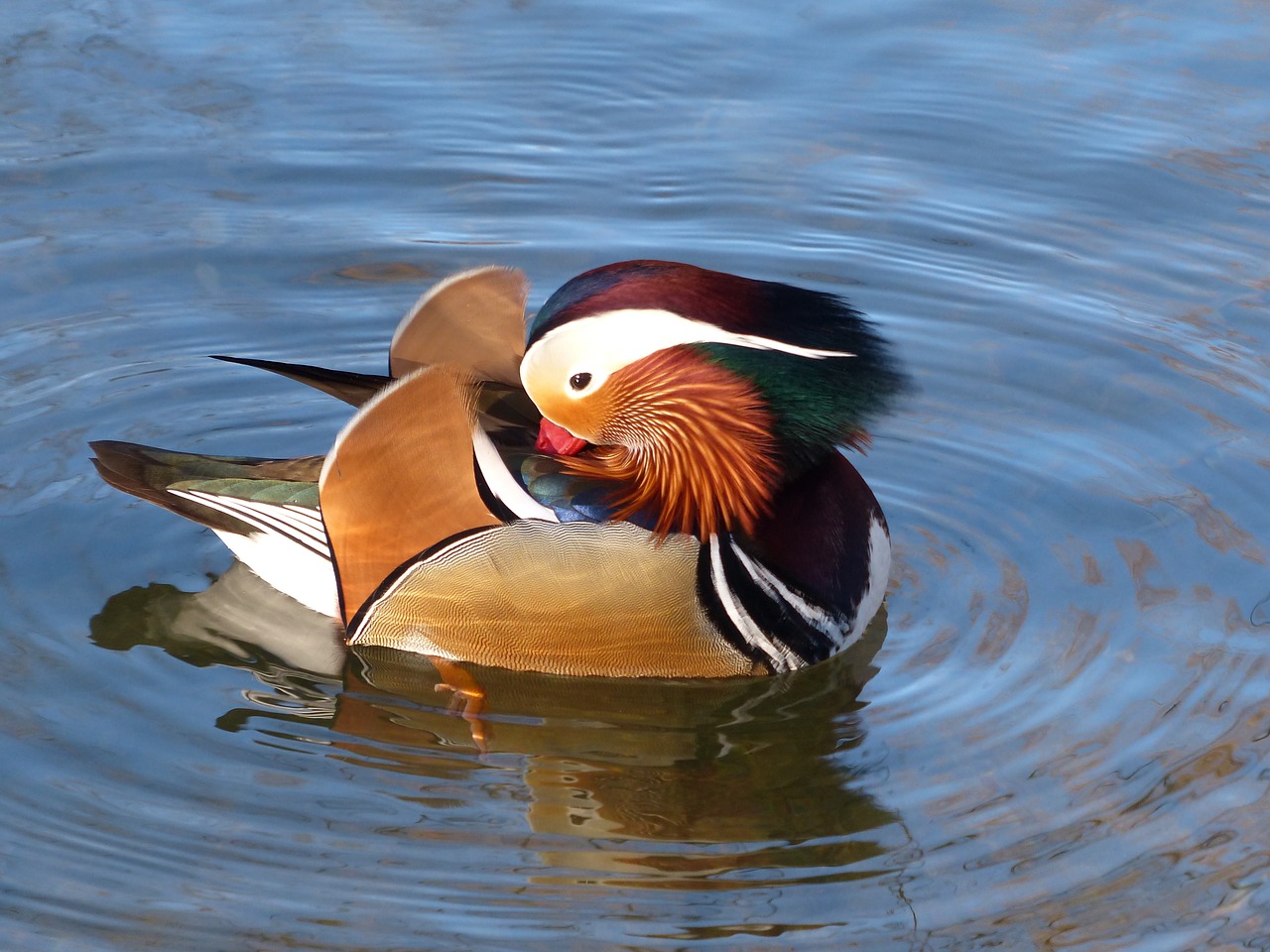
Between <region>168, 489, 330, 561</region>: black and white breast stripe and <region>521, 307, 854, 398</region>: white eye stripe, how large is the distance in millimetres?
851

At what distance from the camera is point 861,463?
6383 mm

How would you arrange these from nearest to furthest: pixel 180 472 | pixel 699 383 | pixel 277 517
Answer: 1. pixel 699 383
2. pixel 277 517
3. pixel 180 472

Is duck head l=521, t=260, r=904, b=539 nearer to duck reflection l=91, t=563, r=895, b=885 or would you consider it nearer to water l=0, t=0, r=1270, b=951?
water l=0, t=0, r=1270, b=951

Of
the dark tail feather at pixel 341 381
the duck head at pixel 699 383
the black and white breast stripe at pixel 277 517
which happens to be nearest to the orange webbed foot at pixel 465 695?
the black and white breast stripe at pixel 277 517

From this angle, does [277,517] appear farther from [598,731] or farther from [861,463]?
[861,463]

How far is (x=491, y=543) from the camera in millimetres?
4926

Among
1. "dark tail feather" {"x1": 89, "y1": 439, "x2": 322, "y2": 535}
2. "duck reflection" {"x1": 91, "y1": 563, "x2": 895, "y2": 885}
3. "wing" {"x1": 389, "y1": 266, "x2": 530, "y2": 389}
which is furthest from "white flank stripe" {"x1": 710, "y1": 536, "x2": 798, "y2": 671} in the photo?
"dark tail feather" {"x1": 89, "y1": 439, "x2": 322, "y2": 535}

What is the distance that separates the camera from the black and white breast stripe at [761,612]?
5.03m

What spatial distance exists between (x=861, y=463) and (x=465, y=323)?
1.71m

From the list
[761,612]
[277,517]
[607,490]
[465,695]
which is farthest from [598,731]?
[277,517]

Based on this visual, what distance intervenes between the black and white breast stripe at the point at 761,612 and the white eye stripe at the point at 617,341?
607mm

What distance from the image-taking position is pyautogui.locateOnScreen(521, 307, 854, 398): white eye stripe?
4.77m

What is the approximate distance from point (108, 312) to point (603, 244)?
209cm

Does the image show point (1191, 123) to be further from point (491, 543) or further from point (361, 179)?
point (491, 543)
